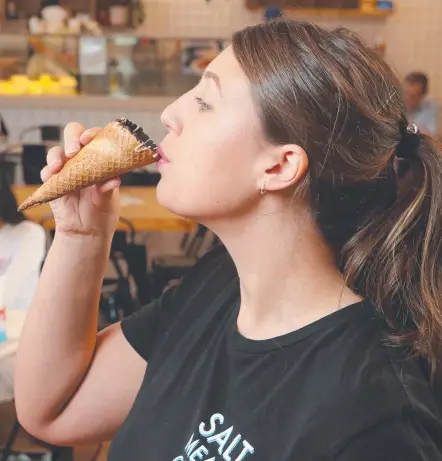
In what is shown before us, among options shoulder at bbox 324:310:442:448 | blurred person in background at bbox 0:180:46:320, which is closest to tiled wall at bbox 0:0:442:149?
blurred person in background at bbox 0:180:46:320

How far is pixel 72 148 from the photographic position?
1.24 meters

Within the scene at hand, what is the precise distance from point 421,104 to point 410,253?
5694mm

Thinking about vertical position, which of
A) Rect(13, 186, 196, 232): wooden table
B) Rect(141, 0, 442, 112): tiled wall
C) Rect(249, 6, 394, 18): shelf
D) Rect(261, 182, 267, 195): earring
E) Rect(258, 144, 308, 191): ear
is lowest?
Rect(13, 186, 196, 232): wooden table

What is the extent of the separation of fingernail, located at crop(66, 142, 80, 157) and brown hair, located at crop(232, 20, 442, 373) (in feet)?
1.23

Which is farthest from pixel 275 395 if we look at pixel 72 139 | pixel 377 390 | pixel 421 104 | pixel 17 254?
pixel 421 104

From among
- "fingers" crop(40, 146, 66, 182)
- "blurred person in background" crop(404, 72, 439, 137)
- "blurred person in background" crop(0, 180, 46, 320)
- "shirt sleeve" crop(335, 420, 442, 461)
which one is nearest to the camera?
"shirt sleeve" crop(335, 420, 442, 461)

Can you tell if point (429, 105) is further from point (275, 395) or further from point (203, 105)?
point (275, 395)

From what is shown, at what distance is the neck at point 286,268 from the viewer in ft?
3.30

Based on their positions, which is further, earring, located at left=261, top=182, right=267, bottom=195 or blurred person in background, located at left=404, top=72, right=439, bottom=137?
blurred person in background, located at left=404, top=72, right=439, bottom=137

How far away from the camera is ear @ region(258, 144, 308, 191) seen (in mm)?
974

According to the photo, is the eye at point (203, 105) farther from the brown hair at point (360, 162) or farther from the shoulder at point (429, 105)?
the shoulder at point (429, 105)

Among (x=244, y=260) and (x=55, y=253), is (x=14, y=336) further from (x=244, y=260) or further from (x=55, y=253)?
(x=244, y=260)

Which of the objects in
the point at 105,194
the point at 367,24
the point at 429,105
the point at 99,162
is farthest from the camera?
the point at 367,24

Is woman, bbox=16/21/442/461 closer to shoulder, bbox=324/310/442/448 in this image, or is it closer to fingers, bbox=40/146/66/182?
shoulder, bbox=324/310/442/448
